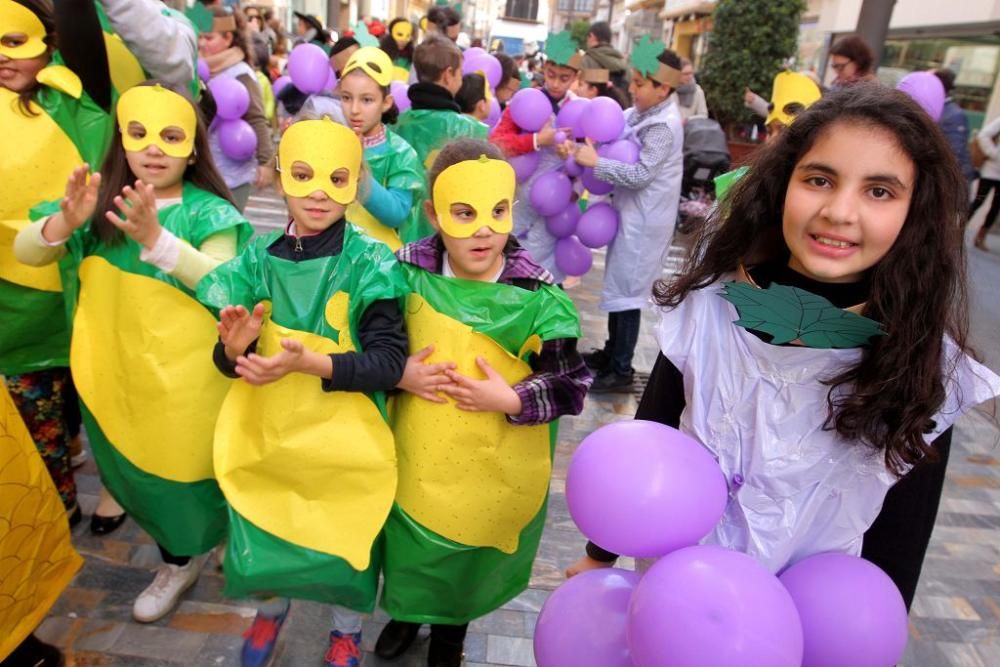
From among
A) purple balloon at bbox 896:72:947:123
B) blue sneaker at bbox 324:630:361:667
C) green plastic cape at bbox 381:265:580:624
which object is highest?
purple balloon at bbox 896:72:947:123

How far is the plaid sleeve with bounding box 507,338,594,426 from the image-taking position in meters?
1.85

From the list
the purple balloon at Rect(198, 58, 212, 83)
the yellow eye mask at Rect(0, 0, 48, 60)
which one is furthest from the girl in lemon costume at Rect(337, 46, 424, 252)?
the purple balloon at Rect(198, 58, 212, 83)

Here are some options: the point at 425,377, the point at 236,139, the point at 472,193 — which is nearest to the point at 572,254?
the point at 236,139

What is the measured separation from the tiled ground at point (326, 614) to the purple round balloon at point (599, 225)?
1455mm

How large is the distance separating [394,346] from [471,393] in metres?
0.23

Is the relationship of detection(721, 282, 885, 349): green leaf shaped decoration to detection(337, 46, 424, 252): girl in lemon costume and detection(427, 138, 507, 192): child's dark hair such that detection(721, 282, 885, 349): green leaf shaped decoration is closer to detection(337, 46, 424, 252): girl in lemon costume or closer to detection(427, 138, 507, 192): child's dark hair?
detection(427, 138, 507, 192): child's dark hair

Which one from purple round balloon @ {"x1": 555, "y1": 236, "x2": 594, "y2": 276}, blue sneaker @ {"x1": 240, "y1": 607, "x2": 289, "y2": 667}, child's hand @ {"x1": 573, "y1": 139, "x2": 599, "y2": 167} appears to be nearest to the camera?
blue sneaker @ {"x1": 240, "y1": 607, "x2": 289, "y2": 667}

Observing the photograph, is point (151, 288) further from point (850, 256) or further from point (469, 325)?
point (850, 256)

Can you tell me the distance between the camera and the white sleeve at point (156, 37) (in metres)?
2.43

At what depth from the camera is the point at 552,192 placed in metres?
4.46

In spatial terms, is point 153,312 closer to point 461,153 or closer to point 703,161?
point 461,153

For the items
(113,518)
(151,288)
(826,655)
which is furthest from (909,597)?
(113,518)

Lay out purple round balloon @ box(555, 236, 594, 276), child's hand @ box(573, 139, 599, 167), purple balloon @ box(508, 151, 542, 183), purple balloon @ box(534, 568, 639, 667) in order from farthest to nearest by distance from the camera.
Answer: purple round balloon @ box(555, 236, 594, 276)
purple balloon @ box(508, 151, 542, 183)
child's hand @ box(573, 139, 599, 167)
purple balloon @ box(534, 568, 639, 667)

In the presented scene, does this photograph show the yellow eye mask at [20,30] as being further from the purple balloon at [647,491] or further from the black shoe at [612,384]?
the black shoe at [612,384]
